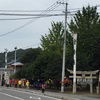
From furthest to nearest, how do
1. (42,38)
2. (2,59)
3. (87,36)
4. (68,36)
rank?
(2,59) → (42,38) → (68,36) → (87,36)

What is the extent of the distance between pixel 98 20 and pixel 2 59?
101831 mm

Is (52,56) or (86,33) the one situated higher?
(86,33)

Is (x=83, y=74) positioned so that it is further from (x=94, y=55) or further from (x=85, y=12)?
(x=85, y=12)

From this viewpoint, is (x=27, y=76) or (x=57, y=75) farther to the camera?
(x=27, y=76)

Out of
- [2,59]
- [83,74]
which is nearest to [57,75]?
[83,74]

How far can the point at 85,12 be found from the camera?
6431cm

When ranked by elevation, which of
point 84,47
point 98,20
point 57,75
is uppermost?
point 98,20

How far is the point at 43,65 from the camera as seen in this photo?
5966cm

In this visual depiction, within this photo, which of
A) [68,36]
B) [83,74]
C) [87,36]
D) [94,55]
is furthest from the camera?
[68,36]

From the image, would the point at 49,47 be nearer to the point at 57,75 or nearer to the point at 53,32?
the point at 53,32

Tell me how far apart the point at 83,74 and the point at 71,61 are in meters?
7.05

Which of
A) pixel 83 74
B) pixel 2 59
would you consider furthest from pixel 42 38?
pixel 2 59

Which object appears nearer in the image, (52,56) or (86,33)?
(86,33)

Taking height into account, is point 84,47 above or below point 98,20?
below
